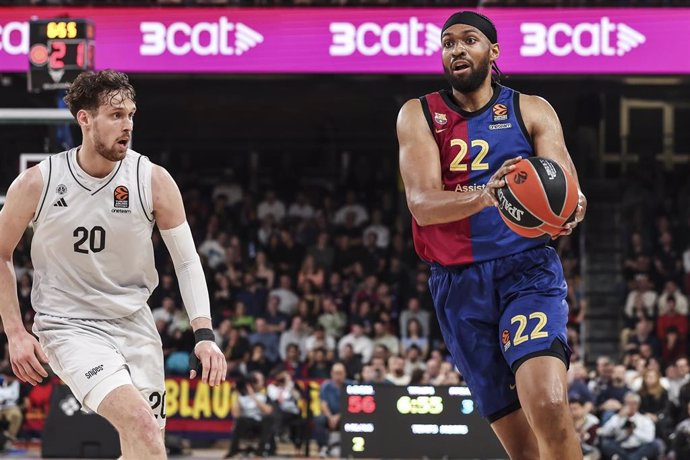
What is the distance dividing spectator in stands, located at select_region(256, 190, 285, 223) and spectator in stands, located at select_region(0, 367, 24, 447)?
595 cm

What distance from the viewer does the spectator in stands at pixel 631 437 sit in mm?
15094

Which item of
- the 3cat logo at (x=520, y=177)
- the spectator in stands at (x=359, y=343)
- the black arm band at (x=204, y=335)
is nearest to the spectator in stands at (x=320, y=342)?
the spectator in stands at (x=359, y=343)

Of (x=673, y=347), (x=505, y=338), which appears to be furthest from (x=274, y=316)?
(x=505, y=338)

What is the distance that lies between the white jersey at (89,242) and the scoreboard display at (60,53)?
21.4 ft

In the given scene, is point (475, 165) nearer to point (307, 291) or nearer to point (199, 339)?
point (199, 339)

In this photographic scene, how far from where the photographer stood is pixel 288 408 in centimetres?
1655

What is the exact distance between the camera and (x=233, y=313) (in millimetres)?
19453

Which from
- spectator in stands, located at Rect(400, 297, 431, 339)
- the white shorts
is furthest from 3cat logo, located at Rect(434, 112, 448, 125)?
spectator in stands, located at Rect(400, 297, 431, 339)

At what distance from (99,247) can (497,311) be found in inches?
76.6

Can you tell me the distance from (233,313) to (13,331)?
45.2ft

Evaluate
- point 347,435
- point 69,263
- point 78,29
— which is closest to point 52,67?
point 78,29

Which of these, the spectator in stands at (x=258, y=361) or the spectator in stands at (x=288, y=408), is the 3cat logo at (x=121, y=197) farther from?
the spectator in stands at (x=258, y=361)

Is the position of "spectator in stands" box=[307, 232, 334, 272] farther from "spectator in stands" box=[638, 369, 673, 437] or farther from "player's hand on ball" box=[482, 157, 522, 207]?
"player's hand on ball" box=[482, 157, 522, 207]

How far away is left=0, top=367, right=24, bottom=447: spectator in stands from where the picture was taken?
16812 millimetres
